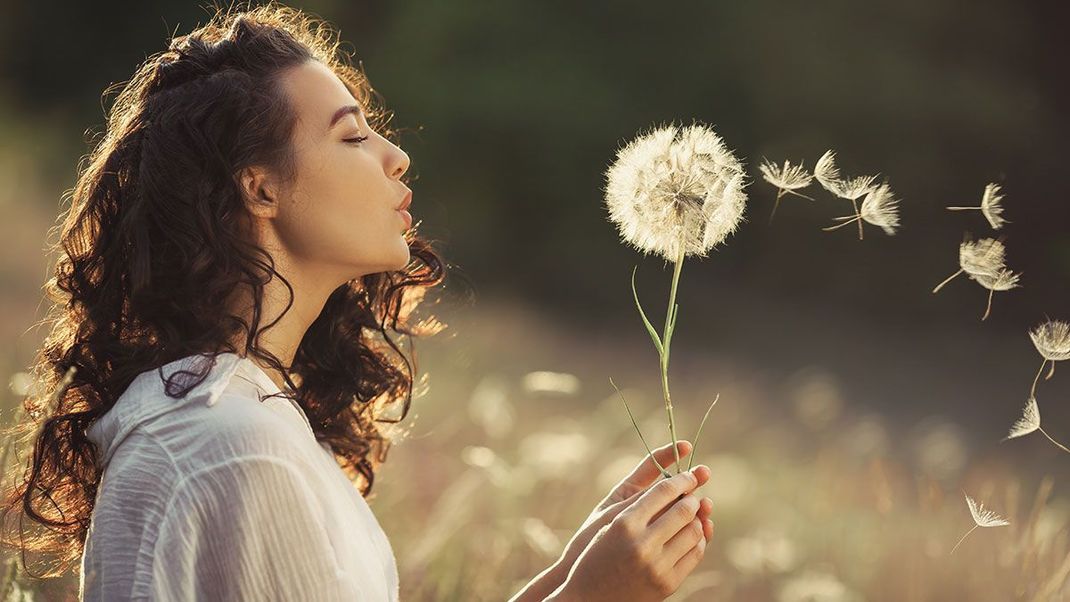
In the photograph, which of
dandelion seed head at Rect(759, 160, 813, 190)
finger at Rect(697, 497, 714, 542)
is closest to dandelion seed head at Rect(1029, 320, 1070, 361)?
dandelion seed head at Rect(759, 160, 813, 190)

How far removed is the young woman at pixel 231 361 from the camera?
1.71 m

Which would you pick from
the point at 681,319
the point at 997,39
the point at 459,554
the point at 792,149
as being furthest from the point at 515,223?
the point at 459,554

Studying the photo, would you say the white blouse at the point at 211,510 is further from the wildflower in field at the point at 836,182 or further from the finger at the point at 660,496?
the wildflower in field at the point at 836,182

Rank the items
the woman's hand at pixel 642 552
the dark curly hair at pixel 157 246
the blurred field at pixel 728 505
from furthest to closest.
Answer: the blurred field at pixel 728 505
the dark curly hair at pixel 157 246
the woman's hand at pixel 642 552

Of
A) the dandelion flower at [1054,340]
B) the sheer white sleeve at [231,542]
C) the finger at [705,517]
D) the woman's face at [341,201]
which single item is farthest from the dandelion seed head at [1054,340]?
the sheer white sleeve at [231,542]

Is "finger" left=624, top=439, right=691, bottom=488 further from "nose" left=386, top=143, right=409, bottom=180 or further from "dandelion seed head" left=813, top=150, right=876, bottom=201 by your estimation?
"nose" left=386, top=143, right=409, bottom=180

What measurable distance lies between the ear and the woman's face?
17 millimetres

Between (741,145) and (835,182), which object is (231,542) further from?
(741,145)

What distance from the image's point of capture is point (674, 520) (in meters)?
1.90

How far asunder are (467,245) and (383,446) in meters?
12.5

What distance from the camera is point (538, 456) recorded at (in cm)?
364

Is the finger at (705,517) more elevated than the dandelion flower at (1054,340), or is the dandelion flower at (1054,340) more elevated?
the dandelion flower at (1054,340)

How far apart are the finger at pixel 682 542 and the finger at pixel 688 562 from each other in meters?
0.01

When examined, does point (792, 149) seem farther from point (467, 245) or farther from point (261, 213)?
point (261, 213)
